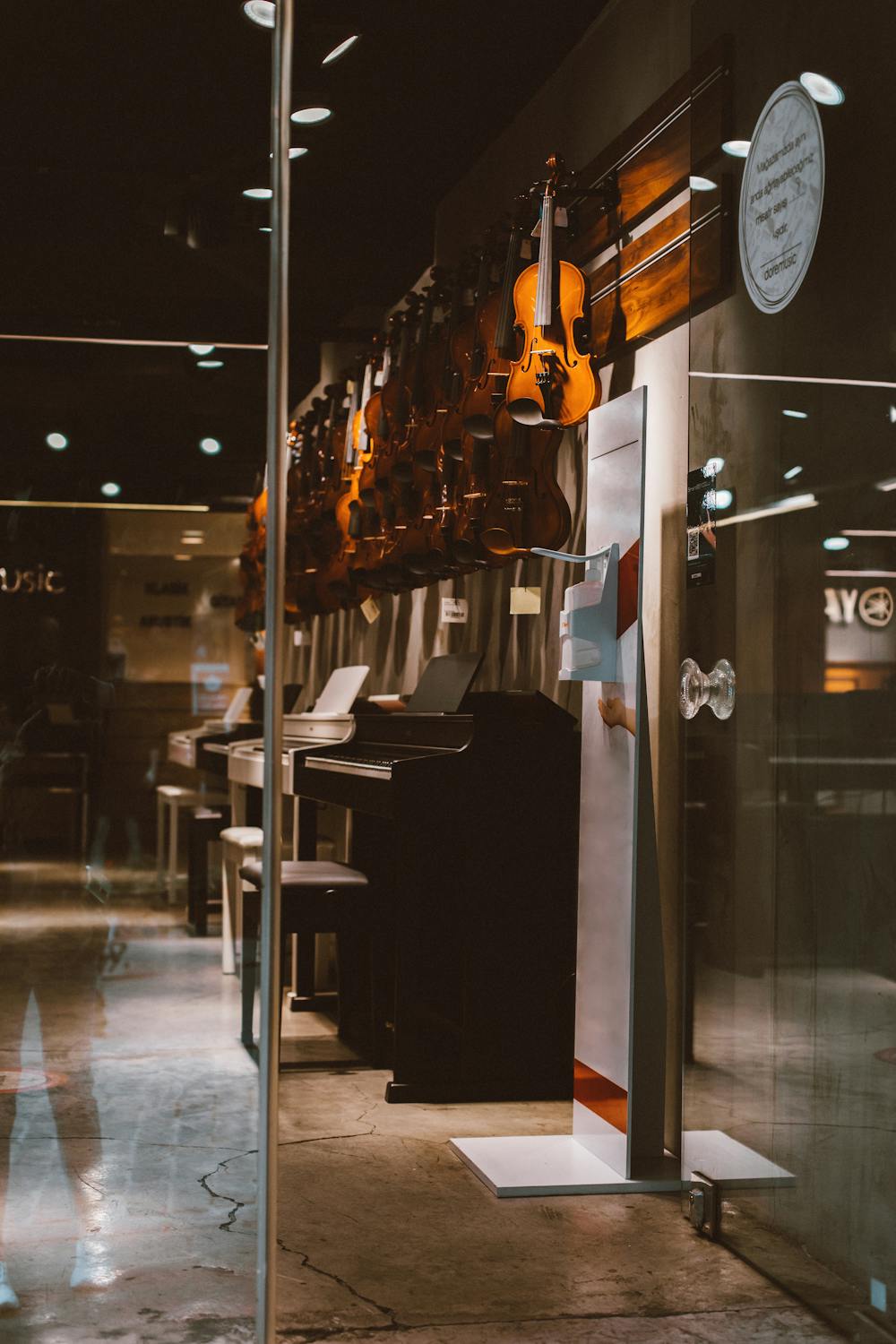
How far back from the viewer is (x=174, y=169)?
15.8 ft

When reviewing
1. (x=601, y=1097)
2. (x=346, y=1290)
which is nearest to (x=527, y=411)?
(x=601, y=1097)

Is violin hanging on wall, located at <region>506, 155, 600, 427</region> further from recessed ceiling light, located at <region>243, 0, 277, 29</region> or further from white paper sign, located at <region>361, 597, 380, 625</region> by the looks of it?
white paper sign, located at <region>361, 597, 380, 625</region>

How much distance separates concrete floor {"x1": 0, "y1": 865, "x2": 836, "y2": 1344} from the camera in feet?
7.81

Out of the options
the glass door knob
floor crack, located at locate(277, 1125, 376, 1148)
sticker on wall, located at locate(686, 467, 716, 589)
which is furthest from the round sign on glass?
floor crack, located at locate(277, 1125, 376, 1148)

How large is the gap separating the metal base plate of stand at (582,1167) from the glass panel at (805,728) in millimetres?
29

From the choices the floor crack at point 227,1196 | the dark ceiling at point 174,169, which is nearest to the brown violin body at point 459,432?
the dark ceiling at point 174,169

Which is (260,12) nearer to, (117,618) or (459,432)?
(459,432)

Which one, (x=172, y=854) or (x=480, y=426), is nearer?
(x=480, y=426)

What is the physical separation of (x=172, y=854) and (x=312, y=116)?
2626 millimetres

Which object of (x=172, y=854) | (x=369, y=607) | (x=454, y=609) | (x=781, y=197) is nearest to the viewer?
(x=781, y=197)

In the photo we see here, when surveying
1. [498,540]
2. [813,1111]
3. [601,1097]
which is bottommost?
[601,1097]

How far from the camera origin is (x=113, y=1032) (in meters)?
4.54

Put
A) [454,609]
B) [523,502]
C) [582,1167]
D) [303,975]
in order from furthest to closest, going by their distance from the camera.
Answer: [454,609] → [303,975] → [523,502] → [582,1167]

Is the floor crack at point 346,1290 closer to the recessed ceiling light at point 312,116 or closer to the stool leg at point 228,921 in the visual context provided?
the stool leg at point 228,921
